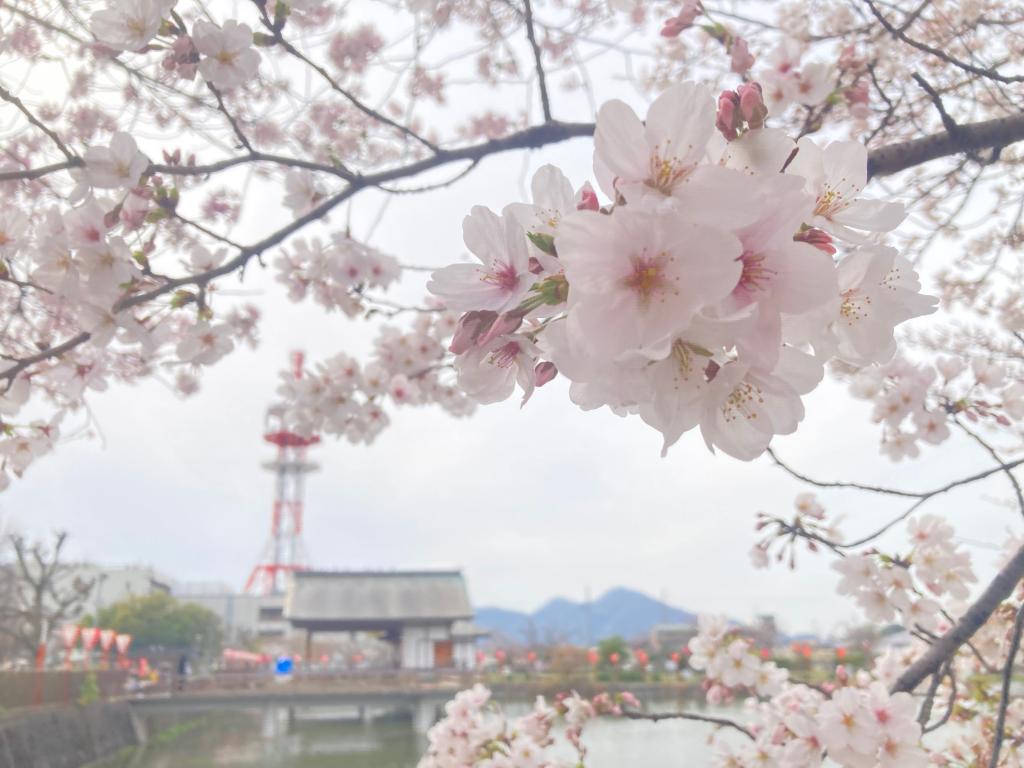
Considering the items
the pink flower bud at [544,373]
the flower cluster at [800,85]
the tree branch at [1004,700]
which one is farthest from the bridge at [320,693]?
the pink flower bud at [544,373]

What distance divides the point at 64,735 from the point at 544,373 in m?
12.5

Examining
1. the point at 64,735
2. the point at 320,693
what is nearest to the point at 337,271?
the point at 64,735

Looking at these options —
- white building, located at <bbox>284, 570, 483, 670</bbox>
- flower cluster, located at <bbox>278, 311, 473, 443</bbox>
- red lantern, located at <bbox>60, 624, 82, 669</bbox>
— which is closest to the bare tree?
red lantern, located at <bbox>60, 624, 82, 669</bbox>

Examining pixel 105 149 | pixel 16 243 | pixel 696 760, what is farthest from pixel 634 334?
pixel 696 760

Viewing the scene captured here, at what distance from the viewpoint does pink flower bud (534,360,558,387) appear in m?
0.69

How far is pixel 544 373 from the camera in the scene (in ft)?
2.27

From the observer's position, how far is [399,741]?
14.2m

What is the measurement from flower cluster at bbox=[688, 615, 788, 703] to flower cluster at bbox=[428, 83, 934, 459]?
253cm

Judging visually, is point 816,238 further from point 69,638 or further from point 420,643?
point 420,643

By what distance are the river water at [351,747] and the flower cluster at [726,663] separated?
4.62 metres

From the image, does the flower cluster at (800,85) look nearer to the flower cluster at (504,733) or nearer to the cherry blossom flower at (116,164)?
the cherry blossom flower at (116,164)

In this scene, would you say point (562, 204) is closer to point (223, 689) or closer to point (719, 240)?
point (719, 240)

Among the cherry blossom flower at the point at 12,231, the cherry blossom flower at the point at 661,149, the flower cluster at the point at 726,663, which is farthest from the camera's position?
the flower cluster at the point at 726,663

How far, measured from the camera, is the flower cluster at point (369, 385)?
9.62 feet
